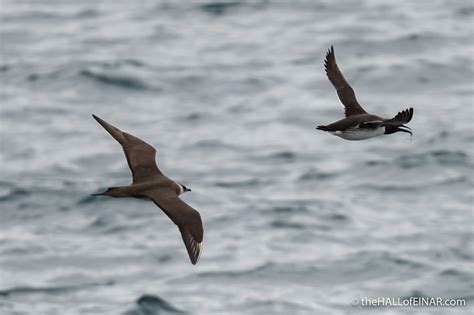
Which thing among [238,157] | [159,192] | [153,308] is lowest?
[153,308]

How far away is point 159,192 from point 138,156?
1062mm

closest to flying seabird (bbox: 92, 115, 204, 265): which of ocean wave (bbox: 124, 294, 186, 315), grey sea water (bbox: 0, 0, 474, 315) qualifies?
ocean wave (bbox: 124, 294, 186, 315)

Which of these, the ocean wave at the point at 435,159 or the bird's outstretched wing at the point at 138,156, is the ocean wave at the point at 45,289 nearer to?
the ocean wave at the point at 435,159

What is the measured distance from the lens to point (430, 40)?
38812 mm

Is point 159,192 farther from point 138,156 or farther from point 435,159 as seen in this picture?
point 435,159

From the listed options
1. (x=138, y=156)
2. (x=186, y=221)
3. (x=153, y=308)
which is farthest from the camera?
(x=153, y=308)

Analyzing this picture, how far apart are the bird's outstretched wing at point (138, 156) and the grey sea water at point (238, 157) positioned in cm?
919

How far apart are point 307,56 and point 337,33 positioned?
6.83 feet

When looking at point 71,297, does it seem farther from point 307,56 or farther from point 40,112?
point 307,56

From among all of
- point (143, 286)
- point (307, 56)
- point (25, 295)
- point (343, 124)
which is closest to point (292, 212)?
point (143, 286)

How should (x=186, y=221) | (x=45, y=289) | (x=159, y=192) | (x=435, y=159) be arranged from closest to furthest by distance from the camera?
(x=186, y=221) < (x=159, y=192) < (x=45, y=289) < (x=435, y=159)

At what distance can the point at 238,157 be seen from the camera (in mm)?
30672

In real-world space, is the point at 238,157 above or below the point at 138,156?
below

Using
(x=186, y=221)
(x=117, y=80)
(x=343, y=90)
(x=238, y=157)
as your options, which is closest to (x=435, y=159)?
(x=238, y=157)
